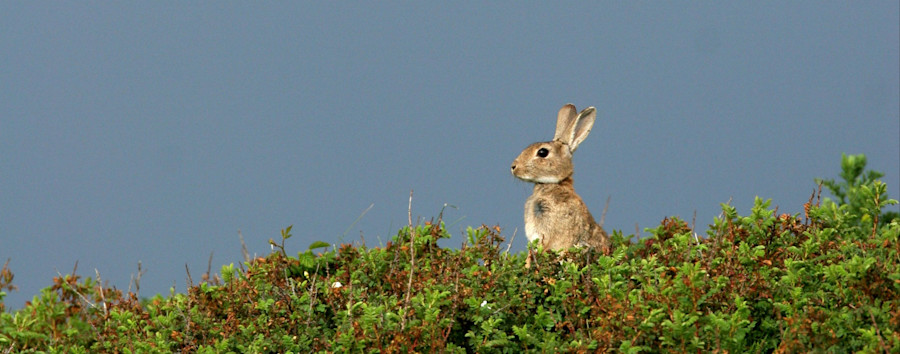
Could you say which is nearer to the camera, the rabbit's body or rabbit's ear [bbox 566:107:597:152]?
the rabbit's body

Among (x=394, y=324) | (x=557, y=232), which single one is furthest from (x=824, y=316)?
(x=557, y=232)

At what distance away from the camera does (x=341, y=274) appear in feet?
26.8

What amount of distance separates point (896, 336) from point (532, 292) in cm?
257

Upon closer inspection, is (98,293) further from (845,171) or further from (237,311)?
(845,171)

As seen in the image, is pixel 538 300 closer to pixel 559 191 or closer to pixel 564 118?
pixel 559 191

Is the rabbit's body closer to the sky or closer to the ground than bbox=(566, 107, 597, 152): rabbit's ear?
closer to the ground

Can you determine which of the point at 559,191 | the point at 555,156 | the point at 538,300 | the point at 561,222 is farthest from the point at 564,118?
the point at 538,300

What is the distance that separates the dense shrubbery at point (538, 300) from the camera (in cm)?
609

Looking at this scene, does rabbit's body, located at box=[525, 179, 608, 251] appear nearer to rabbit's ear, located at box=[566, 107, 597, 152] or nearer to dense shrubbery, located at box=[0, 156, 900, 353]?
dense shrubbery, located at box=[0, 156, 900, 353]

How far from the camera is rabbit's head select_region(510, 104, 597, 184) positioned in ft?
32.6

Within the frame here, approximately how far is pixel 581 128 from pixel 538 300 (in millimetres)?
3481

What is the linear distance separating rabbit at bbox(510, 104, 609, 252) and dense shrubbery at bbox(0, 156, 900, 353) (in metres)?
0.42

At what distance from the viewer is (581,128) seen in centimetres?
1028

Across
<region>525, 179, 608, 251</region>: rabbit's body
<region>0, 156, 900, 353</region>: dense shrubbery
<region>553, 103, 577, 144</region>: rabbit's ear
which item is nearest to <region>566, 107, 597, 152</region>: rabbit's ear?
<region>553, 103, 577, 144</region>: rabbit's ear
